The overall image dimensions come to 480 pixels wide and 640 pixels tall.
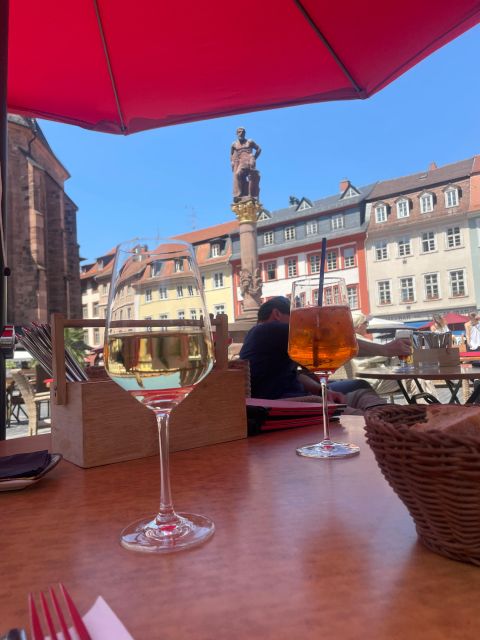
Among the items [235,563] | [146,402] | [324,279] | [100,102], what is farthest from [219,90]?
[235,563]

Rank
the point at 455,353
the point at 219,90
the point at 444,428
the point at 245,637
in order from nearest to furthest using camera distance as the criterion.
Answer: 1. the point at 245,637
2. the point at 444,428
3. the point at 219,90
4. the point at 455,353

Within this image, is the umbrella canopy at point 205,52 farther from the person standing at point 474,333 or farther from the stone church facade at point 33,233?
the stone church facade at point 33,233

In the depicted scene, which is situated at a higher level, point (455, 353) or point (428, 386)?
point (455, 353)

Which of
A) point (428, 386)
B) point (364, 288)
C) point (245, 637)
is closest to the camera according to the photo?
point (245, 637)

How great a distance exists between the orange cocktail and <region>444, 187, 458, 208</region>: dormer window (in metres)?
33.2

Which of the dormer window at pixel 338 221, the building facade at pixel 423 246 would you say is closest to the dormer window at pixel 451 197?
the building facade at pixel 423 246

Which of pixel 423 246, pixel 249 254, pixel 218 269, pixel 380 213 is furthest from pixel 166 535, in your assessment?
pixel 218 269

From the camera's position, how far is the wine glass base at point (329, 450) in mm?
922

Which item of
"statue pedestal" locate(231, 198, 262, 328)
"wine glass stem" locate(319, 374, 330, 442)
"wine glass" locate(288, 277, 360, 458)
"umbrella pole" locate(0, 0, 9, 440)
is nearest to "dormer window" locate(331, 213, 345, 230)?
"statue pedestal" locate(231, 198, 262, 328)

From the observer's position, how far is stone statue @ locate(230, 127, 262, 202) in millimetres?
12258

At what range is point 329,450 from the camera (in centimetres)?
96

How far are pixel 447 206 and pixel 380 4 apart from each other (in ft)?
106

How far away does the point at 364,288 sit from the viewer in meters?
33.3

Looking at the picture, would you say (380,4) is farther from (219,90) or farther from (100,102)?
(100,102)
